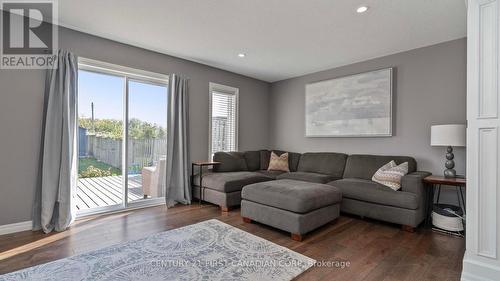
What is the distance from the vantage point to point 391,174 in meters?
3.22

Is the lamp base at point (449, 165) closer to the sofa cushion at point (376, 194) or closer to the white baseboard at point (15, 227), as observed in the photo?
the sofa cushion at point (376, 194)

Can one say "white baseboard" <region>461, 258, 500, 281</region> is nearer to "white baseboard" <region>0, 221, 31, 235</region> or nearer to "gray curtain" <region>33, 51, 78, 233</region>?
"gray curtain" <region>33, 51, 78, 233</region>

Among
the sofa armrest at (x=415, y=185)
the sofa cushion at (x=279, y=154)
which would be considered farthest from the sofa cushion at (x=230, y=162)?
the sofa armrest at (x=415, y=185)

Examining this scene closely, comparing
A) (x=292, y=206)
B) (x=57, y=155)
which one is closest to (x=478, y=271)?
(x=292, y=206)

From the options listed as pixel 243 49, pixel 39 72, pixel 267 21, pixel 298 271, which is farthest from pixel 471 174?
pixel 39 72

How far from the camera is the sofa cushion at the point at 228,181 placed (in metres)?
3.68

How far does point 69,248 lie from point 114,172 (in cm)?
143

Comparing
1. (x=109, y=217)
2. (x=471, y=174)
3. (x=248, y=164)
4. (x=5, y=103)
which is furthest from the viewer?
(x=248, y=164)

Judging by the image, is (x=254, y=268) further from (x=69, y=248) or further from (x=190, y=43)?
(x=190, y=43)

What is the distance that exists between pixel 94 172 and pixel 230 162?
2178mm

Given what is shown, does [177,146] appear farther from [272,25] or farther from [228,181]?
[272,25]

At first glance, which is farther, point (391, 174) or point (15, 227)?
point (391, 174)

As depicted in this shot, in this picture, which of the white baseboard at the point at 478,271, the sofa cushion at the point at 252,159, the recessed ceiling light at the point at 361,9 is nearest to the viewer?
the white baseboard at the point at 478,271

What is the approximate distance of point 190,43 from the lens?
11.5 feet
